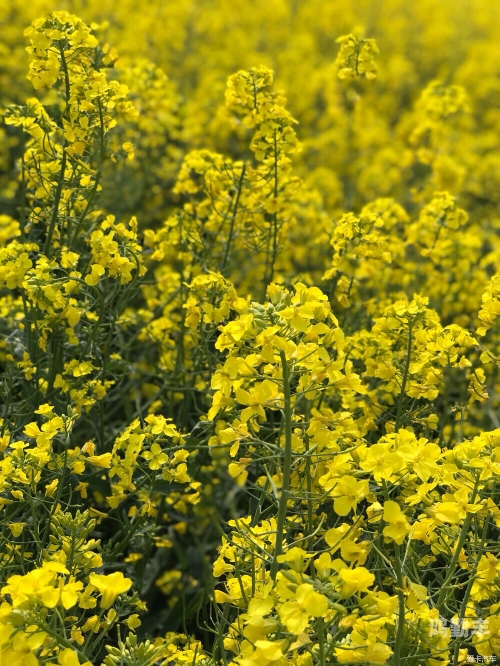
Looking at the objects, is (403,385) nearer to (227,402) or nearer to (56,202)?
(227,402)

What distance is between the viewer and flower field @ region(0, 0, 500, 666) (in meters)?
1.72

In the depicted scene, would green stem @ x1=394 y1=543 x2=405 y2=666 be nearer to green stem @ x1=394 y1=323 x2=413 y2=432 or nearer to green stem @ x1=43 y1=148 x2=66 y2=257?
green stem @ x1=394 y1=323 x2=413 y2=432

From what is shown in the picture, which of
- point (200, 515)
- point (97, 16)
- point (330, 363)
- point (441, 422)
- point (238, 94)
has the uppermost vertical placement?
point (97, 16)

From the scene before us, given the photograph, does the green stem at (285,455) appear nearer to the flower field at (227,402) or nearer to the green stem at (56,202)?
the flower field at (227,402)

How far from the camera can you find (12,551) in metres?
2.25

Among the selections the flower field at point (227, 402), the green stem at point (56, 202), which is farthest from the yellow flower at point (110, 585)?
the green stem at point (56, 202)

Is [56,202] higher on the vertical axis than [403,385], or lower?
higher

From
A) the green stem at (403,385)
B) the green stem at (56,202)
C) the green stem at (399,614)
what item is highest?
the green stem at (56,202)

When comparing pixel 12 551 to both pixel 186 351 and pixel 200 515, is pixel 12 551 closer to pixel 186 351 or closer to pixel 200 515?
pixel 200 515

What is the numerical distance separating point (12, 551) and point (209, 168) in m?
1.84

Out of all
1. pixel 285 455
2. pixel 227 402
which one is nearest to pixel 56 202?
pixel 227 402

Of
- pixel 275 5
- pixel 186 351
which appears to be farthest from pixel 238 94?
pixel 275 5

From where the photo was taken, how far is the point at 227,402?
6.18 ft

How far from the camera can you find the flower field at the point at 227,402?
1.72 meters
